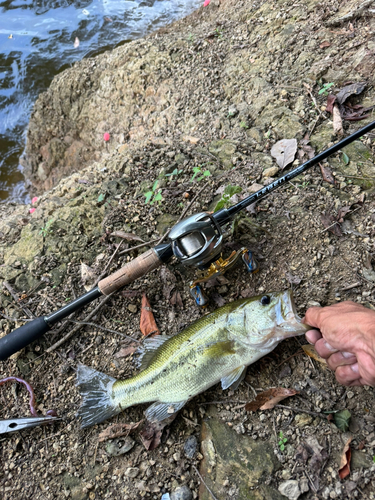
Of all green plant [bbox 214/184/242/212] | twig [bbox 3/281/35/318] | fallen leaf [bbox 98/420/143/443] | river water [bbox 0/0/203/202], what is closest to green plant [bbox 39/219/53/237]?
twig [bbox 3/281/35/318]

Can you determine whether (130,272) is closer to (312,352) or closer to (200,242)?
(200,242)

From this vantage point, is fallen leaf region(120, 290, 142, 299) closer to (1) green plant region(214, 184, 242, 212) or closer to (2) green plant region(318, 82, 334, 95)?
(1) green plant region(214, 184, 242, 212)

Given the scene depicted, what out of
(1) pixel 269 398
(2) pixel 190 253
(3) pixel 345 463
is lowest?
(3) pixel 345 463

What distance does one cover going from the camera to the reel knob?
2.68 metres

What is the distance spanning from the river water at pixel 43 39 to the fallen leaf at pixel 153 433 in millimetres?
6470

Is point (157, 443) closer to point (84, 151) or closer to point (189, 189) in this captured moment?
point (189, 189)

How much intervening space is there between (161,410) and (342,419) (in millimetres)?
1456

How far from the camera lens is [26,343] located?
117 inches

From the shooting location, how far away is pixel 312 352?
263 cm

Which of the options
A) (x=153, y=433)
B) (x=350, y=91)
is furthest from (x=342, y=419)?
(x=350, y=91)

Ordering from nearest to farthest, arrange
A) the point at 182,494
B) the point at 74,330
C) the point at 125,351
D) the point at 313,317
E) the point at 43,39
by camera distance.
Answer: the point at 313,317 < the point at 182,494 < the point at 125,351 < the point at 74,330 < the point at 43,39

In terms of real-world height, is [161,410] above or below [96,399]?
below

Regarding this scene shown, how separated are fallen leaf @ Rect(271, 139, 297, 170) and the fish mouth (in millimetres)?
1659

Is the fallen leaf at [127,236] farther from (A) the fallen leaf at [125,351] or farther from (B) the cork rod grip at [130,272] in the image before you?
(A) the fallen leaf at [125,351]
